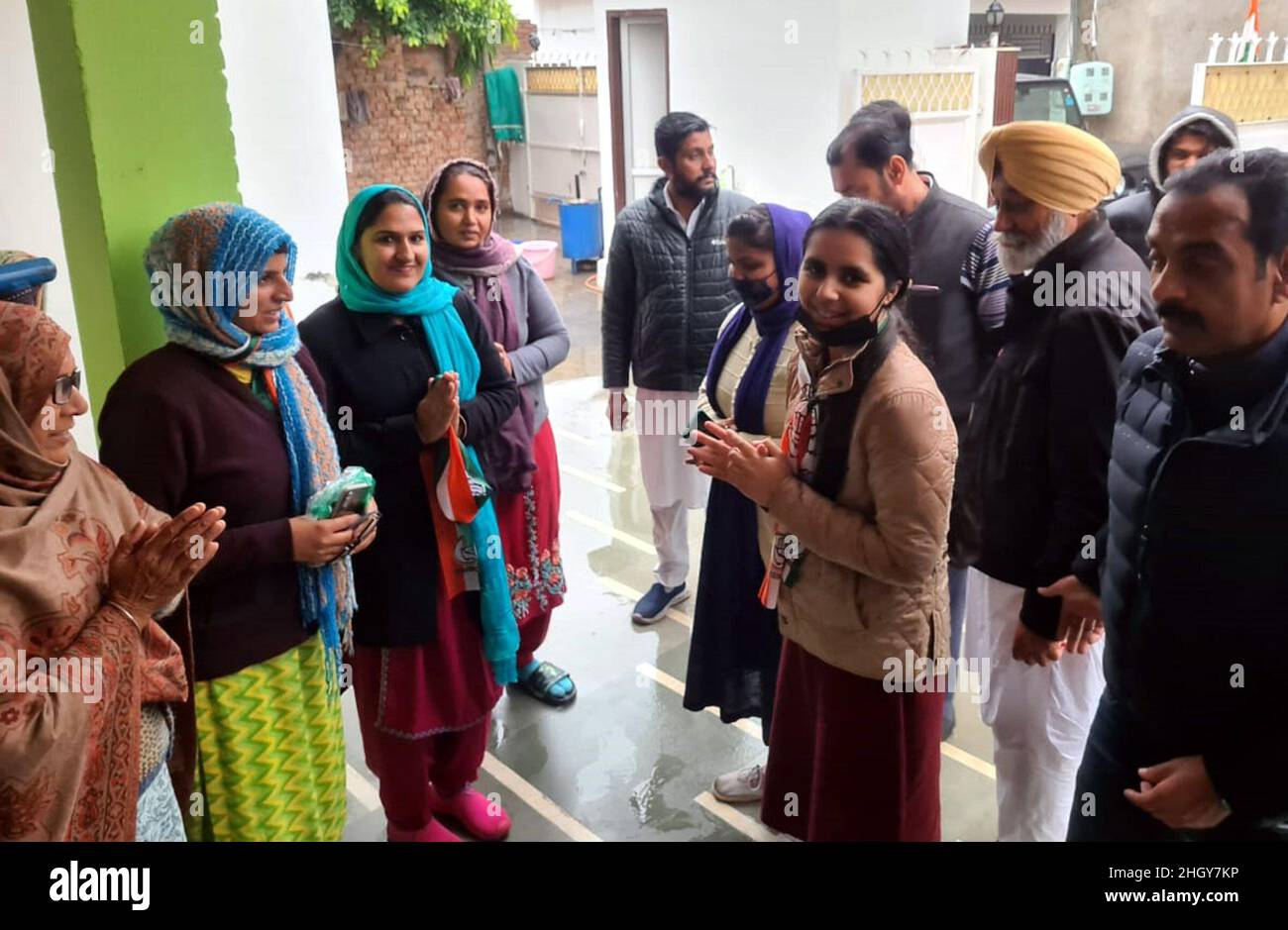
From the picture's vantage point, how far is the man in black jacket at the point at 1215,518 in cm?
148

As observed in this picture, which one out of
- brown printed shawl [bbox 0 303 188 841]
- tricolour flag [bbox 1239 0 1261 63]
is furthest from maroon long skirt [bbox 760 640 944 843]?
tricolour flag [bbox 1239 0 1261 63]

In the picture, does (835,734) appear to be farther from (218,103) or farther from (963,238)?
(218,103)

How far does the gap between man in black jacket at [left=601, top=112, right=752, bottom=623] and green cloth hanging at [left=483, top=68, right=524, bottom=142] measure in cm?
1172

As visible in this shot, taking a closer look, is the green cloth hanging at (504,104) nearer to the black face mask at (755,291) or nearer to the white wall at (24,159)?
the white wall at (24,159)

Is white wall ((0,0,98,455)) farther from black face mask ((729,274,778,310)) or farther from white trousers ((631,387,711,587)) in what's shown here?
white trousers ((631,387,711,587))

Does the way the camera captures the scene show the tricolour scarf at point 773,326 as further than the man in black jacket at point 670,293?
No

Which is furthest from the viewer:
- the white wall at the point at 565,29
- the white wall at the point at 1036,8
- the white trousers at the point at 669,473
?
the white wall at the point at 565,29

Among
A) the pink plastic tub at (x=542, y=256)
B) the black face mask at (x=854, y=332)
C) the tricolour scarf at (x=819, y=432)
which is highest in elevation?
the black face mask at (x=854, y=332)

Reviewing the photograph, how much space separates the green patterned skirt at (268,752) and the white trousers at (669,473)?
1.92 metres

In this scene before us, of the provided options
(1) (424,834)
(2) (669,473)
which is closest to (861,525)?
(1) (424,834)

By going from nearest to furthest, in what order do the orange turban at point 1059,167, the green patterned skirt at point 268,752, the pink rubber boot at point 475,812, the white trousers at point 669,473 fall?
the green patterned skirt at point 268,752 → the orange turban at point 1059,167 → the pink rubber boot at point 475,812 → the white trousers at point 669,473

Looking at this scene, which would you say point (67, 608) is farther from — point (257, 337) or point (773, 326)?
point (773, 326)

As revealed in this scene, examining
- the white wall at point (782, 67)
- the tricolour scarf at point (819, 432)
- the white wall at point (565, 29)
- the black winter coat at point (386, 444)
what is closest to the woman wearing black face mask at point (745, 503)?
the tricolour scarf at point (819, 432)
